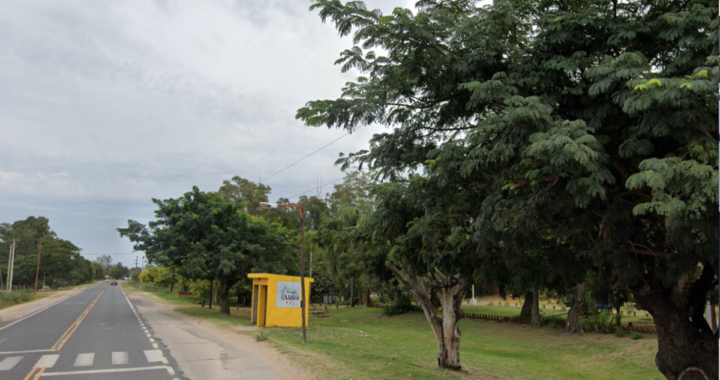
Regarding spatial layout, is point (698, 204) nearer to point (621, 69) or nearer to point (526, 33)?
point (621, 69)

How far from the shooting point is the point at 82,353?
14.1m

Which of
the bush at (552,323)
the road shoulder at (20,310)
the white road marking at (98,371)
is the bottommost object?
the road shoulder at (20,310)

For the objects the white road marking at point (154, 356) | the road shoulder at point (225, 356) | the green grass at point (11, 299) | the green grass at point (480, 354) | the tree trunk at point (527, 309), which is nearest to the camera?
the road shoulder at point (225, 356)

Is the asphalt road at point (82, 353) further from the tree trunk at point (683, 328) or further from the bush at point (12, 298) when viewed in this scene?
the bush at point (12, 298)

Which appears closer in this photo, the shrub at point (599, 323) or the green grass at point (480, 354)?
the green grass at point (480, 354)

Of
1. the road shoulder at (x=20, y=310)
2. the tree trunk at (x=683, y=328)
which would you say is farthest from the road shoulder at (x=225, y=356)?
the road shoulder at (x=20, y=310)

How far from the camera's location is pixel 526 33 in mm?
6980

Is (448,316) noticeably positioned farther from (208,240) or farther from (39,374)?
(208,240)

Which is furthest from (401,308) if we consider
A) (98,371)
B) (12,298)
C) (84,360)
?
(12,298)

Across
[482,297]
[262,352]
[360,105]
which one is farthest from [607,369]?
[482,297]

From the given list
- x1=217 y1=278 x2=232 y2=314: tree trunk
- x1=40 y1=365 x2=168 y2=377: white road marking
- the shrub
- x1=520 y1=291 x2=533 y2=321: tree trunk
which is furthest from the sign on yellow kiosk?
the shrub

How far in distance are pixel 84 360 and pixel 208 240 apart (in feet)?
54.2

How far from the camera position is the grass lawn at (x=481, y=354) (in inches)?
495

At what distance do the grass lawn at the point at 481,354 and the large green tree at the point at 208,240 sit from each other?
3501mm
